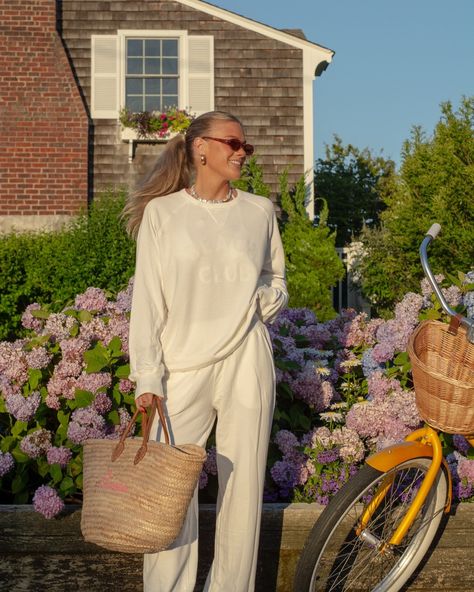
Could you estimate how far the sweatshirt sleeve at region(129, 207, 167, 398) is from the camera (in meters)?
3.15

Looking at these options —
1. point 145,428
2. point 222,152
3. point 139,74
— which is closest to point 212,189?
point 222,152

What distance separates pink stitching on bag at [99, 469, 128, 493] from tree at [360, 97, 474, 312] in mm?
10382

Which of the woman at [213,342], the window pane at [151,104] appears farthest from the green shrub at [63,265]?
the woman at [213,342]

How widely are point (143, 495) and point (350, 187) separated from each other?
71.0ft

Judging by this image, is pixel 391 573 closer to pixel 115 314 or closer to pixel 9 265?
pixel 115 314

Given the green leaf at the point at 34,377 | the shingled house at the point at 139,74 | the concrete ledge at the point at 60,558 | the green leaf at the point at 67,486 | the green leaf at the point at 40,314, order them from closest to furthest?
the concrete ledge at the point at 60,558
the green leaf at the point at 67,486
the green leaf at the point at 34,377
the green leaf at the point at 40,314
the shingled house at the point at 139,74

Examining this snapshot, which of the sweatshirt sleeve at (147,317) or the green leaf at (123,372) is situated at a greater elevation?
the sweatshirt sleeve at (147,317)

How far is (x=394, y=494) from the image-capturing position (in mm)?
3723

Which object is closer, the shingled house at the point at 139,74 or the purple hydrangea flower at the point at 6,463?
the purple hydrangea flower at the point at 6,463

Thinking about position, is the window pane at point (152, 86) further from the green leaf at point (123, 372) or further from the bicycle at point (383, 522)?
the bicycle at point (383, 522)

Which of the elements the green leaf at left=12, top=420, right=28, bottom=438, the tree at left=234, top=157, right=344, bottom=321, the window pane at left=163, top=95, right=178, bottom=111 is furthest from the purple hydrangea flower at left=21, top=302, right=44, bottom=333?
the window pane at left=163, top=95, right=178, bottom=111

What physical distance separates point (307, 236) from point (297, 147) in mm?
2356

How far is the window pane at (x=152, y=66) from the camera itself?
1560cm

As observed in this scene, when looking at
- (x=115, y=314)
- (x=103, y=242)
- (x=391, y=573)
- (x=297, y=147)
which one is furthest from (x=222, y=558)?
(x=297, y=147)
